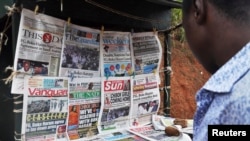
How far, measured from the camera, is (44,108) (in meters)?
1.50

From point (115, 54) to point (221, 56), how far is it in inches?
46.2

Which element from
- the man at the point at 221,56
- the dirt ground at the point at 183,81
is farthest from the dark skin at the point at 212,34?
the dirt ground at the point at 183,81

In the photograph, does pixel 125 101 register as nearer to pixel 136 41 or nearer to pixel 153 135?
pixel 153 135

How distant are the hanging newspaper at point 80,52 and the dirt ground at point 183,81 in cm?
256

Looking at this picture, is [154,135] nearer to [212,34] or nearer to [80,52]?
[80,52]

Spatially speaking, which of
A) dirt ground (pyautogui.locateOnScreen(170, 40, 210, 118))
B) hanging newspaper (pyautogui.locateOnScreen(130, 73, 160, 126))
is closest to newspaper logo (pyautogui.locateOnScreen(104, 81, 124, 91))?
hanging newspaper (pyautogui.locateOnScreen(130, 73, 160, 126))

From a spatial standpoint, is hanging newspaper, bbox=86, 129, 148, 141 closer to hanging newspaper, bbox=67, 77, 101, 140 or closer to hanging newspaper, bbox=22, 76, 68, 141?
hanging newspaper, bbox=67, 77, 101, 140

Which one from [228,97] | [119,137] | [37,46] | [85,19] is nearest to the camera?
[228,97]

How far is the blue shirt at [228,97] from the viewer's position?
58cm

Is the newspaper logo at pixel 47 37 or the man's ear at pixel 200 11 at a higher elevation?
the newspaper logo at pixel 47 37

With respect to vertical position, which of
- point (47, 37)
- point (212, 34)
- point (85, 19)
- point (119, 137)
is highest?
point (85, 19)

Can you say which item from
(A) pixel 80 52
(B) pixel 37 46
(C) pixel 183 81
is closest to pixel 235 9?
(B) pixel 37 46

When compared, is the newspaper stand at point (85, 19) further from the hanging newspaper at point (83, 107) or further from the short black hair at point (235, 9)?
the short black hair at point (235, 9)

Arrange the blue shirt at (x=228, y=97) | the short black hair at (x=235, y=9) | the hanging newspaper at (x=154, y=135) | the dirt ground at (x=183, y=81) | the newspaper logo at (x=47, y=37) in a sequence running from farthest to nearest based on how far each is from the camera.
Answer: the dirt ground at (x=183, y=81), the hanging newspaper at (x=154, y=135), the newspaper logo at (x=47, y=37), the short black hair at (x=235, y=9), the blue shirt at (x=228, y=97)
